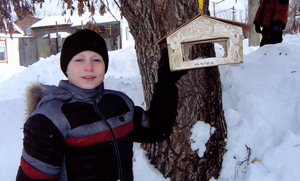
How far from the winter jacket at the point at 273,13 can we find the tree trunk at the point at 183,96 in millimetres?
2712

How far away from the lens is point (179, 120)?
2045 mm

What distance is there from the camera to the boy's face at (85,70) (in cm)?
152

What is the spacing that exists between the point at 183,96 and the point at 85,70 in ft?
2.91

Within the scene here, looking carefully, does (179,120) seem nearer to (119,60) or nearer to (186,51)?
(186,51)

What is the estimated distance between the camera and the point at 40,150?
4.29 feet

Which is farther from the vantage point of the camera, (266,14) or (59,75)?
(59,75)

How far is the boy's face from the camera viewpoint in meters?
1.52

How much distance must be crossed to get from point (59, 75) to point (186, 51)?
733 centimetres

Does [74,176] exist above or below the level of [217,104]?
below

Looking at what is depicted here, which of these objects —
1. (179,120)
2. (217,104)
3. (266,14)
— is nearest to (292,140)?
(217,104)

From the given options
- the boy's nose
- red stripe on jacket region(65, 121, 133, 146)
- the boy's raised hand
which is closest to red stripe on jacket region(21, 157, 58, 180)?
red stripe on jacket region(65, 121, 133, 146)

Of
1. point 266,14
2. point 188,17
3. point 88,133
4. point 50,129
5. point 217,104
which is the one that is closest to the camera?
point 50,129

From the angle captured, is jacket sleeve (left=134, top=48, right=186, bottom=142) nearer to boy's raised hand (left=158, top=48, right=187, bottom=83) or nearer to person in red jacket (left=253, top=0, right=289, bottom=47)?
boy's raised hand (left=158, top=48, right=187, bottom=83)

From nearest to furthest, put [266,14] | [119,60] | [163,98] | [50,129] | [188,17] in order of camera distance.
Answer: [50,129]
[163,98]
[188,17]
[266,14]
[119,60]
